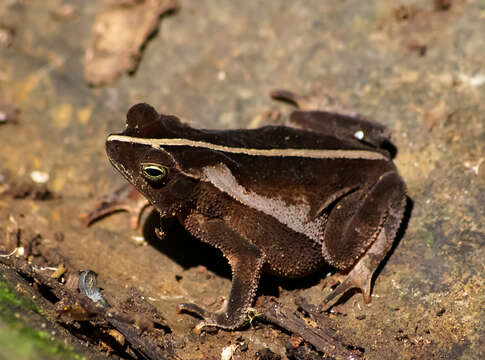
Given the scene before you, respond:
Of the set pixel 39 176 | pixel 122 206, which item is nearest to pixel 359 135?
pixel 122 206

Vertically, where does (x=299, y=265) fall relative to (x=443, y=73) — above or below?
below

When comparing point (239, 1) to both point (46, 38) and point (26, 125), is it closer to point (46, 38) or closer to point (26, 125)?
point (46, 38)

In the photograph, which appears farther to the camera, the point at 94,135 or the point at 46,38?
the point at 46,38

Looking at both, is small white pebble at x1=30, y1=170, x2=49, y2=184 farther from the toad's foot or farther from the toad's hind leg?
the toad's hind leg

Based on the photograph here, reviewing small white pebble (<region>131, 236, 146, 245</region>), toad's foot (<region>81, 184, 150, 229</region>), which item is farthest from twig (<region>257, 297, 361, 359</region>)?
toad's foot (<region>81, 184, 150, 229</region>)

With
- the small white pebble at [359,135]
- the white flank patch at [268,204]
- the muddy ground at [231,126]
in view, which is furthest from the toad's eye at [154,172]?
the small white pebble at [359,135]

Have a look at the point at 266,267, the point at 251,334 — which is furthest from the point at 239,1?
the point at 251,334

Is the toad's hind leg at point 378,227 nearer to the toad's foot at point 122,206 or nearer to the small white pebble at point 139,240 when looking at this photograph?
the small white pebble at point 139,240
